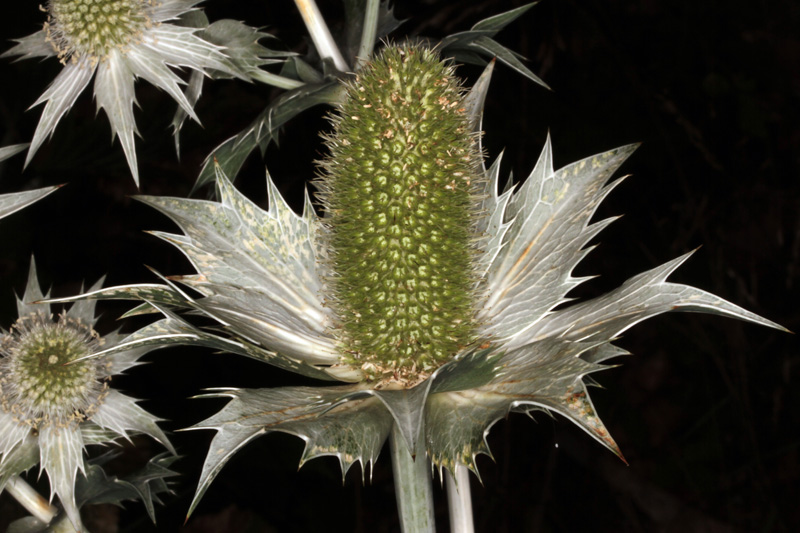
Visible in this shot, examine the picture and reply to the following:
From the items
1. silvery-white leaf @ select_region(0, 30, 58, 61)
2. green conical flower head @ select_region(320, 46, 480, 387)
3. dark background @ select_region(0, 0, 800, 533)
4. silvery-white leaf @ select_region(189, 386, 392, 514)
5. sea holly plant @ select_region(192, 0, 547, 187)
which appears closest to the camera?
silvery-white leaf @ select_region(189, 386, 392, 514)

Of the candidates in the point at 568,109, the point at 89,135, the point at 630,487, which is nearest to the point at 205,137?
the point at 89,135

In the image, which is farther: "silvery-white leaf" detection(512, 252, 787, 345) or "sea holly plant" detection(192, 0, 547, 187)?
"sea holly plant" detection(192, 0, 547, 187)

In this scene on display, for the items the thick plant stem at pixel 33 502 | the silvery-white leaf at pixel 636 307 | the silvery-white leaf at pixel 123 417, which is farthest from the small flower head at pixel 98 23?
the silvery-white leaf at pixel 636 307

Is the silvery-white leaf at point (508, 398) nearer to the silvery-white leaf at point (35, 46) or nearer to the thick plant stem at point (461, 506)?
the thick plant stem at point (461, 506)

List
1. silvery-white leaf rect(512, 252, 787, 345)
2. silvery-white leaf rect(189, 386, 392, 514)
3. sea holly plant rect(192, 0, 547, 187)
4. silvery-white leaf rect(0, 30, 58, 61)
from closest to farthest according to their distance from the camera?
1. silvery-white leaf rect(189, 386, 392, 514)
2. silvery-white leaf rect(512, 252, 787, 345)
3. sea holly plant rect(192, 0, 547, 187)
4. silvery-white leaf rect(0, 30, 58, 61)

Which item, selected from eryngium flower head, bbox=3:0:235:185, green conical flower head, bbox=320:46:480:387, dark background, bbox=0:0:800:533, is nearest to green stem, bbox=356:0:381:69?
green conical flower head, bbox=320:46:480:387

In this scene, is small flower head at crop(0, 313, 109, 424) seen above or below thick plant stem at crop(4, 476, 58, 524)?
above

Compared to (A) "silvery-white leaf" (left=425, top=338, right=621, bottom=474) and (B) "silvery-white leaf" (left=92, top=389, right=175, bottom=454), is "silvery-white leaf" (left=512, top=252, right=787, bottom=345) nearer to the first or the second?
(A) "silvery-white leaf" (left=425, top=338, right=621, bottom=474)

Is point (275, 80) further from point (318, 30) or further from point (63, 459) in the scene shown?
point (63, 459)
